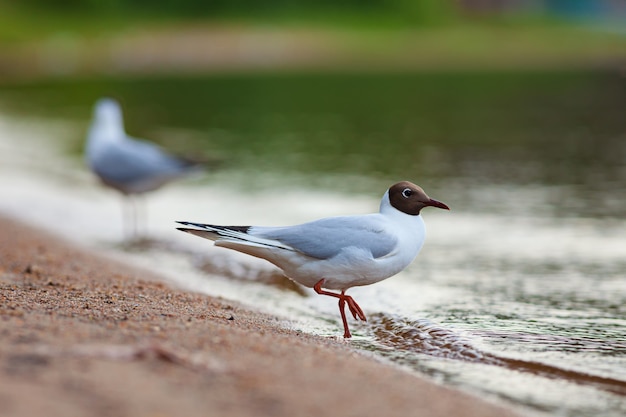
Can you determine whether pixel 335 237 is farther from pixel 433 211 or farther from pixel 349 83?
pixel 349 83

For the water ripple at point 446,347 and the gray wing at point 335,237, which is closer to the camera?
the water ripple at point 446,347

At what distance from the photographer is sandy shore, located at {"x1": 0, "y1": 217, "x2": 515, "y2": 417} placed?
12.9 ft

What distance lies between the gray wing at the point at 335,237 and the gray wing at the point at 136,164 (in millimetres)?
5048

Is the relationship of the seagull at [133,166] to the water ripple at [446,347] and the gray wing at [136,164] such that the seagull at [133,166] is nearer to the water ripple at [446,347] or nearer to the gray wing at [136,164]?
the gray wing at [136,164]

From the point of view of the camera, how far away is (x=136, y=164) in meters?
11.1

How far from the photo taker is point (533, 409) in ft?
16.1

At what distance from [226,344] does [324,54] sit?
43.9 meters

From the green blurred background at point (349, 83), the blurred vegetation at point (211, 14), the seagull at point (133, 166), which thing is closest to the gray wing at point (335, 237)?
the seagull at point (133, 166)

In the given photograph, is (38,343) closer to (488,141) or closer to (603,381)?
(603,381)

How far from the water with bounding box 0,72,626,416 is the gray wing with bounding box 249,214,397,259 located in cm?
61

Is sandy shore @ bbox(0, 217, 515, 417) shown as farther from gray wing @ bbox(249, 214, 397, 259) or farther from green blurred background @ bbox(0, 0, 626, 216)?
green blurred background @ bbox(0, 0, 626, 216)

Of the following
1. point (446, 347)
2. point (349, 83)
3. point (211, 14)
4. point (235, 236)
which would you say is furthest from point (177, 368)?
point (211, 14)

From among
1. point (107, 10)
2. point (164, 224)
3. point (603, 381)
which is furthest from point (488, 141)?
point (107, 10)

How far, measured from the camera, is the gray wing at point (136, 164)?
437 inches
